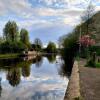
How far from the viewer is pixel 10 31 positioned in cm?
10950

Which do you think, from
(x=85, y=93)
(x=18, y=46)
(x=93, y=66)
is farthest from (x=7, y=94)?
(x=18, y=46)

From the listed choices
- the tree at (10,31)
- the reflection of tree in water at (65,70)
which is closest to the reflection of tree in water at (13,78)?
the reflection of tree in water at (65,70)

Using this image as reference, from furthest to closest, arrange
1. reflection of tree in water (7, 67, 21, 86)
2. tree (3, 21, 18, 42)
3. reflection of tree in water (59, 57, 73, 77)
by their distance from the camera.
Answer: tree (3, 21, 18, 42) < reflection of tree in water (59, 57, 73, 77) < reflection of tree in water (7, 67, 21, 86)

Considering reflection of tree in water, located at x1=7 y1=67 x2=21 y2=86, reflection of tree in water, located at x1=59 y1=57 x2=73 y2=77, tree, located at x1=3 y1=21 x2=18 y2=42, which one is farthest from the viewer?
tree, located at x1=3 y1=21 x2=18 y2=42

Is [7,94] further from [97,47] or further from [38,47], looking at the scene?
[38,47]

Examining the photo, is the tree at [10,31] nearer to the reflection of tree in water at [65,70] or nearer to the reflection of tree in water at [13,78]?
the reflection of tree in water at [65,70]

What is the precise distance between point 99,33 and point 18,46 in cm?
3097

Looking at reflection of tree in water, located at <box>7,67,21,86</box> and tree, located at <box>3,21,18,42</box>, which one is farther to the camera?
tree, located at <box>3,21,18,42</box>

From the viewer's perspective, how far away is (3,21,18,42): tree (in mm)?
109812

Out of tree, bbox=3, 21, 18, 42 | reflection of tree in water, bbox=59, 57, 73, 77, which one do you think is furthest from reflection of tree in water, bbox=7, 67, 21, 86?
tree, bbox=3, 21, 18, 42

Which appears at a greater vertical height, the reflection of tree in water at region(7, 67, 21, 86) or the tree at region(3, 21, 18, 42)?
the tree at region(3, 21, 18, 42)

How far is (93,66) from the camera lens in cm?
3159

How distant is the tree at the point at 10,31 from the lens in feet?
360

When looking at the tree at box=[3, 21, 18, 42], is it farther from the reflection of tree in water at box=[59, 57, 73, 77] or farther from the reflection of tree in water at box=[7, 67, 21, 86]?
the reflection of tree in water at box=[7, 67, 21, 86]
